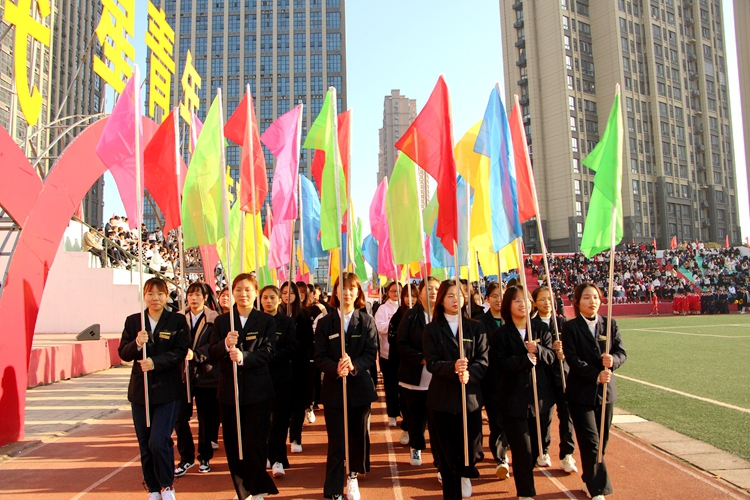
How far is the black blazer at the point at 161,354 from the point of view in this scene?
4.81 m

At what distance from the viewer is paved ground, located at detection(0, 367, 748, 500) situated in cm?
495

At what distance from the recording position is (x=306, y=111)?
271 ft

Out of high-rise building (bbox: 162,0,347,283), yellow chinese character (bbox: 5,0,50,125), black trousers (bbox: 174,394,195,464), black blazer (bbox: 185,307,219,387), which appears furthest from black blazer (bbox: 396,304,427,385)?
high-rise building (bbox: 162,0,347,283)

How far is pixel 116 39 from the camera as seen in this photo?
508 inches

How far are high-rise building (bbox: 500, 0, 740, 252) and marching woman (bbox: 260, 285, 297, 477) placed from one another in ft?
183

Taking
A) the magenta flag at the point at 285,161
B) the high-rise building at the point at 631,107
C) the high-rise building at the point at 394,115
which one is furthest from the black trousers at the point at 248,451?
the high-rise building at the point at 394,115

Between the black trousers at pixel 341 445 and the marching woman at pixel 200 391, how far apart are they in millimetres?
1526

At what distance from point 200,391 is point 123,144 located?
2.92 m

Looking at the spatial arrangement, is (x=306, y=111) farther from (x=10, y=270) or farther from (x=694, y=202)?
(x=10, y=270)

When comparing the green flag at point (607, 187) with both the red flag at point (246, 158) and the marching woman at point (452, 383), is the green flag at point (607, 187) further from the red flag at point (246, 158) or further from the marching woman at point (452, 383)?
the red flag at point (246, 158)

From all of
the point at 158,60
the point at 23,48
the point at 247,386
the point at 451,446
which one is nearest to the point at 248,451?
the point at 247,386

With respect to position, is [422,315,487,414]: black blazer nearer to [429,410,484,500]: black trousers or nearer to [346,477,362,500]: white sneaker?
[429,410,484,500]: black trousers

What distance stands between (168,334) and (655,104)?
233ft

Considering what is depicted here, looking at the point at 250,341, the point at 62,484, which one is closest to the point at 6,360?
the point at 62,484
